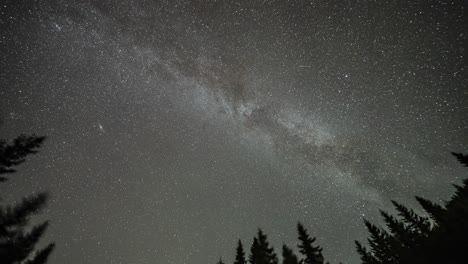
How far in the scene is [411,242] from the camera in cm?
2498

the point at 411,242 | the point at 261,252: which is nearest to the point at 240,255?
the point at 261,252

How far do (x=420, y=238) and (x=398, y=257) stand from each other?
3097mm

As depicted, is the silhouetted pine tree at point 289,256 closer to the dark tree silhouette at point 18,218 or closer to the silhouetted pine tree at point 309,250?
the silhouetted pine tree at point 309,250

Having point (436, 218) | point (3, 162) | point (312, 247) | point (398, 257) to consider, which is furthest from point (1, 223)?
point (436, 218)

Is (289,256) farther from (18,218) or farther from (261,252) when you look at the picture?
(18,218)

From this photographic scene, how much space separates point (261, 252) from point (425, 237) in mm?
16354

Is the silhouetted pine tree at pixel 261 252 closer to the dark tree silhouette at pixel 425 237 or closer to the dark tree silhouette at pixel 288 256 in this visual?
the dark tree silhouette at pixel 288 256

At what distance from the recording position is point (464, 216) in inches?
810

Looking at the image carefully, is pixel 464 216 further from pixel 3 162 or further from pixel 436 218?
pixel 3 162

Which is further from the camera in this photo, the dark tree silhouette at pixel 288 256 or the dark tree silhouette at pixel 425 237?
the dark tree silhouette at pixel 288 256

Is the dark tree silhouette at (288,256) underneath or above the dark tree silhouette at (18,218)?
above

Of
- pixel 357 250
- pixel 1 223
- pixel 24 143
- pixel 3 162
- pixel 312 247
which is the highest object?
pixel 357 250

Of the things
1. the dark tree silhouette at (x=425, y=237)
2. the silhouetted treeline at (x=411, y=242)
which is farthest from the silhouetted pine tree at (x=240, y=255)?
the dark tree silhouette at (x=425, y=237)

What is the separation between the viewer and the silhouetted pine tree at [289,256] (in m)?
24.0
